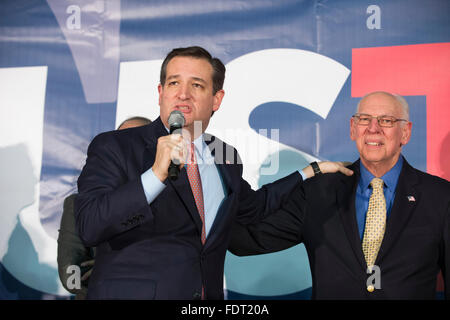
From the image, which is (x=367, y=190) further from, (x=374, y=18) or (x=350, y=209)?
(x=374, y=18)

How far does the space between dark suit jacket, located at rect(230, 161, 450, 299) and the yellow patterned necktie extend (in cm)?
3

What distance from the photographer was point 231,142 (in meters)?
3.11

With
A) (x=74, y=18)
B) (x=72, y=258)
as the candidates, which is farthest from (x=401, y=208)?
(x=74, y=18)

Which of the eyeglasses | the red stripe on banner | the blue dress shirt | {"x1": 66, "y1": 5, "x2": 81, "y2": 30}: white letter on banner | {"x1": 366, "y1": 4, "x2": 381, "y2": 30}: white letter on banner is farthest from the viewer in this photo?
{"x1": 66, "y1": 5, "x2": 81, "y2": 30}: white letter on banner

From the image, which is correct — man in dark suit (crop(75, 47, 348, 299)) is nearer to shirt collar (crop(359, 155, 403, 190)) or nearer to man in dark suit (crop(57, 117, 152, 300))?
shirt collar (crop(359, 155, 403, 190))

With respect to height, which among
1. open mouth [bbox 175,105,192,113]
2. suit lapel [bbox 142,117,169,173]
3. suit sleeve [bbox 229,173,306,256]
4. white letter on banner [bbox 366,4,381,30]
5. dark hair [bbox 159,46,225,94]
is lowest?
suit sleeve [bbox 229,173,306,256]

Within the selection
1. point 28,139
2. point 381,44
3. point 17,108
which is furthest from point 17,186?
point 381,44

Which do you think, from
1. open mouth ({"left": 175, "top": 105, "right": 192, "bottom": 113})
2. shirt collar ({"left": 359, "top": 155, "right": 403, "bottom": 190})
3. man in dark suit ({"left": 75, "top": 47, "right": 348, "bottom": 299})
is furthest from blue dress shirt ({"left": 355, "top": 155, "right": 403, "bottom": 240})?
open mouth ({"left": 175, "top": 105, "right": 192, "bottom": 113})

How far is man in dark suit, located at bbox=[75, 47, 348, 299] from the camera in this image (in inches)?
61.2

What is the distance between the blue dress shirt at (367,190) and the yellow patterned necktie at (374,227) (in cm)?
4

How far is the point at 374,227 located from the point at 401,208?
17cm

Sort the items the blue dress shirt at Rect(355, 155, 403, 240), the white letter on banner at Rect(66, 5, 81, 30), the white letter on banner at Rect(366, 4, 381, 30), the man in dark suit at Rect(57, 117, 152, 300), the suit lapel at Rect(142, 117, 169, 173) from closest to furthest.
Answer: the suit lapel at Rect(142, 117, 169, 173) → the blue dress shirt at Rect(355, 155, 403, 240) → the man in dark suit at Rect(57, 117, 152, 300) → the white letter on banner at Rect(366, 4, 381, 30) → the white letter on banner at Rect(66, 5, 81, 30)
